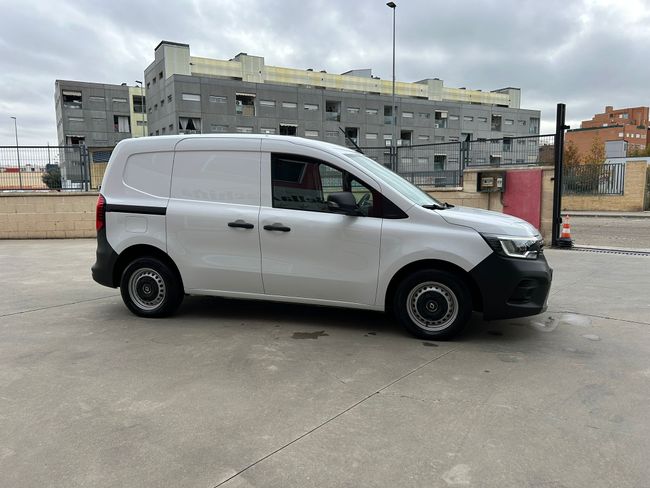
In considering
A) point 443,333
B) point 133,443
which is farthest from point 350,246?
point 133,443

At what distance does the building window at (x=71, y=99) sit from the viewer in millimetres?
62247

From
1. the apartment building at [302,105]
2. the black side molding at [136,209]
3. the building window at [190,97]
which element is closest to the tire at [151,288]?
the black side molding at [136,209]

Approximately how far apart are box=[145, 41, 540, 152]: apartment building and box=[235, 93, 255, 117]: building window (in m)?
0.11

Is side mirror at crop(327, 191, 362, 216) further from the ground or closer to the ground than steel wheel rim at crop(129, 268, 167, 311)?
further from the ground

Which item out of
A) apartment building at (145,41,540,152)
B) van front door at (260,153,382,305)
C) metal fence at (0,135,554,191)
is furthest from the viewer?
apartment building at (145,41,540,152)

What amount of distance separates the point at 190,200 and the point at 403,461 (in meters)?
3.61

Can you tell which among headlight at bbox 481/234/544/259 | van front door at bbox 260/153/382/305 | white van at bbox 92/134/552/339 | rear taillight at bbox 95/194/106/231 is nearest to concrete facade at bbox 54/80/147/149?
rear taillight at bbox 95/194/106/231

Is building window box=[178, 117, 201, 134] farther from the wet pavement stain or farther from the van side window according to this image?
the wet pavement stain

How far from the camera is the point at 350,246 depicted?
4.78 metres

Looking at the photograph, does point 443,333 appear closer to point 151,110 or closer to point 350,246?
point 350,246

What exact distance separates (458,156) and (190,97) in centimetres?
4599

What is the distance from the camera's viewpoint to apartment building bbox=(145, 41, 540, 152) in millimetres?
53875

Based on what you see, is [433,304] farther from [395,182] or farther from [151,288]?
[151,288]

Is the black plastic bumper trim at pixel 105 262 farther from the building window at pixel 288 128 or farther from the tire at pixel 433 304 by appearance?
the building window at pixel 288 128
